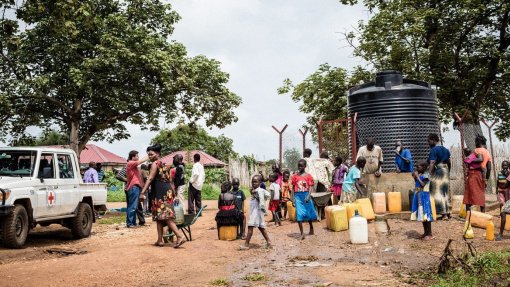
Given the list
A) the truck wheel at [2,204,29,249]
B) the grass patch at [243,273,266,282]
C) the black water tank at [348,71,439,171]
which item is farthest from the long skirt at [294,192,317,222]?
the truck wheel at [2,204,29,249]

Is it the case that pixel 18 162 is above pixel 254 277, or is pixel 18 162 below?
above

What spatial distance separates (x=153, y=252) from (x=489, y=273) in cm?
501

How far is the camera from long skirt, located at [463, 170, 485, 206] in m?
11.1

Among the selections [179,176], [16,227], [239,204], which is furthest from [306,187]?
[16,227]

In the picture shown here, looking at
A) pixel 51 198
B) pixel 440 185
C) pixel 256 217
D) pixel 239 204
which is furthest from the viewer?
pixel 239 204

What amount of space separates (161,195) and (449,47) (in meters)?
16.8

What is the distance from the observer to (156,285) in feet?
21.4

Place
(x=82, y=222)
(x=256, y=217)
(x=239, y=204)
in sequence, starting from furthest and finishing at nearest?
(x=82, y=222), (x=239, y=204), (x=256, y=217)

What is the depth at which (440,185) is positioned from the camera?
10891 millimetres

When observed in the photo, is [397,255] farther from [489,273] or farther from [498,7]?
[498,7]

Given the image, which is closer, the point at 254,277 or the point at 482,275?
the point at 482,275

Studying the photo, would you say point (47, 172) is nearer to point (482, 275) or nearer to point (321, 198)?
point (321, 198)

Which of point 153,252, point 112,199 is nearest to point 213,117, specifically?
point 112,199

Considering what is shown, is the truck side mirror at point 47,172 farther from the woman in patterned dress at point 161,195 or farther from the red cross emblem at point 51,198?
the woman in patterned dress at point 161,195
